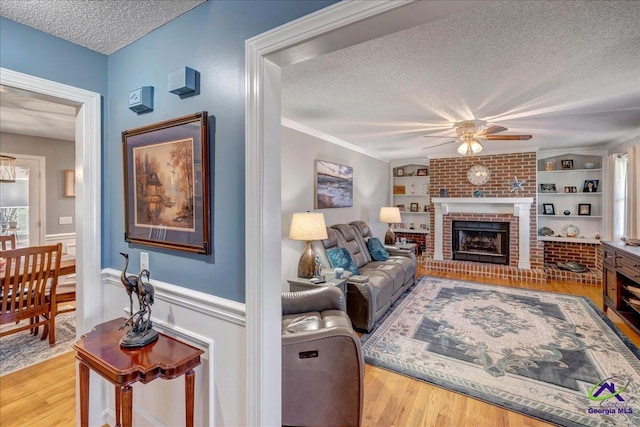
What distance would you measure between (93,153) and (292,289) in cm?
213

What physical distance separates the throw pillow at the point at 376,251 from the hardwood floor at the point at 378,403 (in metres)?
2.24

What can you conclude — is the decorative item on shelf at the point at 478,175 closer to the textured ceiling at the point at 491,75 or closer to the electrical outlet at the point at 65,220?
the textured ceiling at the point at 491,75

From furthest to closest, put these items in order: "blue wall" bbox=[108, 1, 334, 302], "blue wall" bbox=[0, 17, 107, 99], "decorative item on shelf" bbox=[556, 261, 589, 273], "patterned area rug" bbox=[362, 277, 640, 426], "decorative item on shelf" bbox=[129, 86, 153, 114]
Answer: "decorative item on shelf" bbox=[556, 261, 589, 273]
"patterned area rug" bbox=[362, 277, 640, 426]
"decorative item on shelf" bbox=[129, 86, 153, 114]
"blue wall" bbox=[0, 17, 107, 99]
"blue wall" bbox=[108, 1, 334, 302]

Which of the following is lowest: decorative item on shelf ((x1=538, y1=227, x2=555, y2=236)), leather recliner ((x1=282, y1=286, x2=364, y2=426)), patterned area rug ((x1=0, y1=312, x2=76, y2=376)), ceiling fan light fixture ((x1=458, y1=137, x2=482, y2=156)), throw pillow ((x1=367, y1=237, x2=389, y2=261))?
patterned area rug ((x1=0, y1=312, x2=76, y2=376))

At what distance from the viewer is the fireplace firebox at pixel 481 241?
18.5 ft

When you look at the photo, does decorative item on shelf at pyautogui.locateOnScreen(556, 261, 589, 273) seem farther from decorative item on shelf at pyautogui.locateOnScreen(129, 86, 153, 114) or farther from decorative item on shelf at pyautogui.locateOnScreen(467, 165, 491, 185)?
decorative item on shelf at pyautogui.locateOnScreen(129, 86, 153, 114)

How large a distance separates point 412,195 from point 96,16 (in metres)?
6.30

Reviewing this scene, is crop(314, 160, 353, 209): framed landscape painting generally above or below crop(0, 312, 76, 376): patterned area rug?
above

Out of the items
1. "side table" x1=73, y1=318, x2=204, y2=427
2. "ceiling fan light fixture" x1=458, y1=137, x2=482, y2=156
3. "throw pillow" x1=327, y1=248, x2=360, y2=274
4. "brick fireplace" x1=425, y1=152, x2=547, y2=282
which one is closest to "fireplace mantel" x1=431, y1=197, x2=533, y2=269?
"brick fireplace" x1=425, y1=152, x2=547, y2=282

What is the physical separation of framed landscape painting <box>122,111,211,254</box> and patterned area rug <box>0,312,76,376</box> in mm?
1978

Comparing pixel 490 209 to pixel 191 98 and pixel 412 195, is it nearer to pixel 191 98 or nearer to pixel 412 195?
pixel 412 195

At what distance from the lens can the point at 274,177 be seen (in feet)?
4.18

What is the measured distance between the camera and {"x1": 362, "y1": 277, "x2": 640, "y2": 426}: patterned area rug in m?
2.11

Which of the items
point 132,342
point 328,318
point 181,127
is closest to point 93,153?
point 181,127
